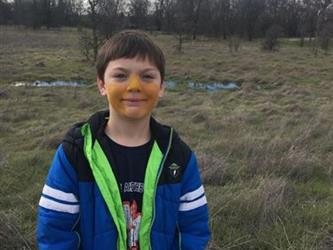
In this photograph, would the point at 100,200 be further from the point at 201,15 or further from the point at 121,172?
the point at 201,15

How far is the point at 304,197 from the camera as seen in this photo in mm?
4098

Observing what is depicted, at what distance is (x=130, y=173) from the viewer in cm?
166

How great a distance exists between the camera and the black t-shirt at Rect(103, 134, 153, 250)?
166 cm

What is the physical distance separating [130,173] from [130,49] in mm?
441

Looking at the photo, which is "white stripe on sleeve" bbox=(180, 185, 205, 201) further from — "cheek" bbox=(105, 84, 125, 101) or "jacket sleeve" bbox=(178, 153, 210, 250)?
"cheek" bbox=(105, 84, 125, 101)

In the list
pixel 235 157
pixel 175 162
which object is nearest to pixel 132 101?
pixel 175 162

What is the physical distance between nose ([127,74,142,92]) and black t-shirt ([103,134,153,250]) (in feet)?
0.69

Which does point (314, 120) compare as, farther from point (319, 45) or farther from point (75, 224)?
point (319, 45)

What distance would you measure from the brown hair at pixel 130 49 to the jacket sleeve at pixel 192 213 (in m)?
0.41

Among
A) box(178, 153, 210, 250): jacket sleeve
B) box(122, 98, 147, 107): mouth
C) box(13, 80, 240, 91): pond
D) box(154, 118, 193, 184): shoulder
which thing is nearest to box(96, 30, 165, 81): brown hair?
box(122, 98, 147, 107): mouth

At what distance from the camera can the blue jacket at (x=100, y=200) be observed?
5.32 feet

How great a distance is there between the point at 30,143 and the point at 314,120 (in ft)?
15.0

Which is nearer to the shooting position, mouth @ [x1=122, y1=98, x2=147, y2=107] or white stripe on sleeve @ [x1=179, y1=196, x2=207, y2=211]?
mouth @ [x1=122, y1=98, x2=147, y2=107]

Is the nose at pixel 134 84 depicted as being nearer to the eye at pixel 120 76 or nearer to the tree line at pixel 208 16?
the eye at pixel 120 76
